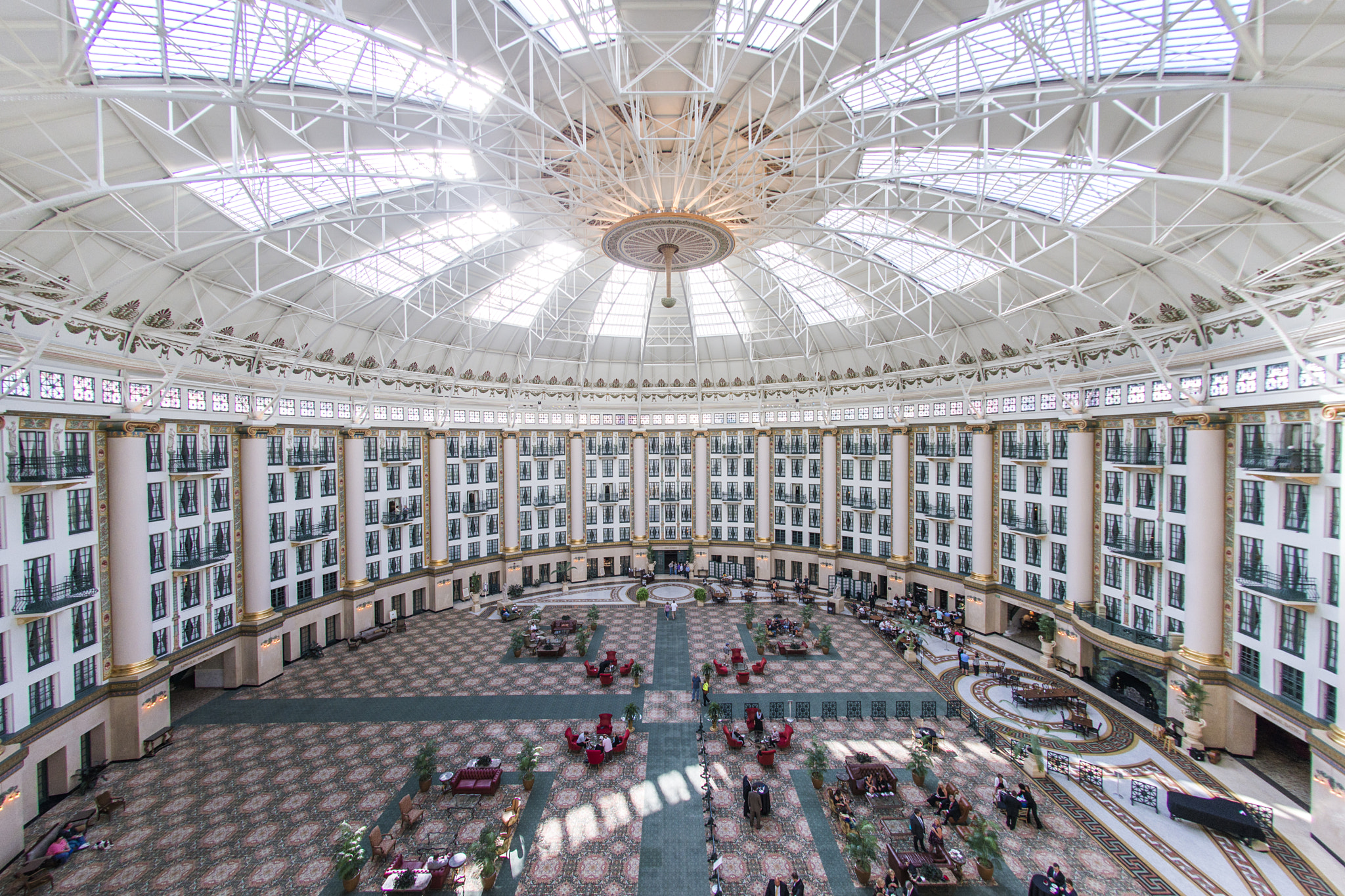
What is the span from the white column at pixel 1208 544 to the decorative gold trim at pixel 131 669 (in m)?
41.0

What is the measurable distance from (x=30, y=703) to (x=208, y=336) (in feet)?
48.6

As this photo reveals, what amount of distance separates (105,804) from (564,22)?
91.9ft

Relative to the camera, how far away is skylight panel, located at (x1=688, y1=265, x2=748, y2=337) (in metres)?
36.6

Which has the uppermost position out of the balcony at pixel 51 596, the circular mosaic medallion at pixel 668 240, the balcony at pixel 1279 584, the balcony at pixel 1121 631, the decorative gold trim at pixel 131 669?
the circular mosaic medallion at pixel 668 240

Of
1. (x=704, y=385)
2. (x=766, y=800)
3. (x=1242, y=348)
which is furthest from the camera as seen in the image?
(x=704, y=385)

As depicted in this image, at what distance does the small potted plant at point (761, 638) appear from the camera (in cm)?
2954

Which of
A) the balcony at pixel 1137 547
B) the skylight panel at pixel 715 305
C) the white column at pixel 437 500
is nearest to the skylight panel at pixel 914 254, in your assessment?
the skylight panel at pixel 715 305

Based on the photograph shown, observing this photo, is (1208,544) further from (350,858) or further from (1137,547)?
(350,858)

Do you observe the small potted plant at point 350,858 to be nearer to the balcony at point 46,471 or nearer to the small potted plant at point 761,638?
the balcony at point 46,471

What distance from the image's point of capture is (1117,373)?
25.3 metres

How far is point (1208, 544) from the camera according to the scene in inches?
820

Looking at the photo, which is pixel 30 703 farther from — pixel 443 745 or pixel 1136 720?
pixel 1136 720

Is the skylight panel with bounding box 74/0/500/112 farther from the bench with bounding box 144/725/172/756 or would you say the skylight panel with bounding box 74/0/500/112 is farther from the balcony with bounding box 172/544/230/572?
the bench with bounding box 144/725/172/756

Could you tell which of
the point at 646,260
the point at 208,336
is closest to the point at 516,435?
the point at 208,336
